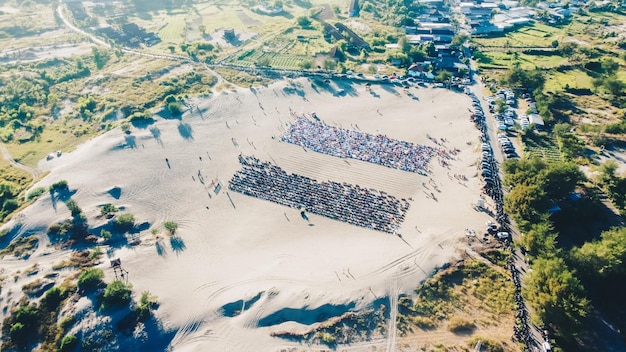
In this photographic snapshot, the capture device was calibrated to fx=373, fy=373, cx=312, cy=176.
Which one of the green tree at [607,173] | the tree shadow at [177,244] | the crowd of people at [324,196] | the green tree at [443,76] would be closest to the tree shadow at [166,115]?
the crowd of people at [324,196]

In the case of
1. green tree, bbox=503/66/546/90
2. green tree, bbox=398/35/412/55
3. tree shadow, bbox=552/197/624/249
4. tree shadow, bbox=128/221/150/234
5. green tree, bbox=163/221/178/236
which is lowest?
tree shadow, bbox=552/197/624/249

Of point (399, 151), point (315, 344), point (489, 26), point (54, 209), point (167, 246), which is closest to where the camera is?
point (315, 344)

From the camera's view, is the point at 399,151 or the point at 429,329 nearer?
the point at 429,329

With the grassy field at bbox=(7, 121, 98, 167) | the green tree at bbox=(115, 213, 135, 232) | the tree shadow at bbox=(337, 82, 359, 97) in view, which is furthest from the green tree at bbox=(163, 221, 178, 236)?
the tree shadow at bbox=(337, 82, 359, 97)

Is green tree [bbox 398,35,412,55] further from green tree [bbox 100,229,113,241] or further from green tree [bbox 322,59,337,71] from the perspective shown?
green tree [bbox 100,229,113,241]

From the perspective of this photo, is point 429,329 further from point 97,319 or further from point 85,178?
point 85,178

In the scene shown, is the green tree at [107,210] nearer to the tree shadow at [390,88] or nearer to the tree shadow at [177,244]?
the tree shadow at [177,244]

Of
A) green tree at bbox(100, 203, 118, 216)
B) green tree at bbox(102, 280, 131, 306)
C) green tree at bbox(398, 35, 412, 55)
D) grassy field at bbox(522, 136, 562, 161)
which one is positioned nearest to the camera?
green tree at bbox(102, 280, 131, 306)

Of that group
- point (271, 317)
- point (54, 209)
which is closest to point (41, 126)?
point (54, 209)

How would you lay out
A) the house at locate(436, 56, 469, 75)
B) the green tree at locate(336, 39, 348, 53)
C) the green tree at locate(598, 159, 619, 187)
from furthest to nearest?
1. the green tree at locate(336, 39, 348, 53)
2. the house at locate(436, 56, 469, 75)
3. the green tree at locate(598, 159, 619, 187)
